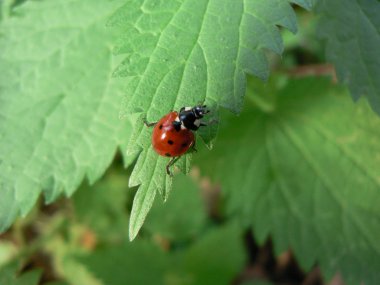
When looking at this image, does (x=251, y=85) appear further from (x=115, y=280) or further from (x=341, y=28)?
(x=115, y=280)

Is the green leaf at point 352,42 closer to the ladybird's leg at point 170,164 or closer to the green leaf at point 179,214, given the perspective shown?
the ladybird's leg at point 170,164

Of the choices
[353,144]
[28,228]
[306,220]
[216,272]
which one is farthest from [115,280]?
[353,144]

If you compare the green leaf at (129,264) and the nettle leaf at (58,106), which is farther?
the green leaf at (129,264)

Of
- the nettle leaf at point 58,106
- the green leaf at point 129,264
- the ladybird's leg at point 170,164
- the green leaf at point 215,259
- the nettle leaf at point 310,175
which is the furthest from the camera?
the green leaf at point 215,259

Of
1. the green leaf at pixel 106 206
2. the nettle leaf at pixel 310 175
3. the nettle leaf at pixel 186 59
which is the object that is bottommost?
the green leaf at pixel 106 206

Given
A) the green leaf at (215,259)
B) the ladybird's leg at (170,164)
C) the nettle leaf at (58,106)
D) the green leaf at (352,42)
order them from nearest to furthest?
the ladybird's leg at (170,164), the green leaf at (352,42), the nettle leaf at (58,106), the green leaf at (215,259)

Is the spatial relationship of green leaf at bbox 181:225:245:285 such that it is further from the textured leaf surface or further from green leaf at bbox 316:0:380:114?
green leaf at bbox 316:0:380:114

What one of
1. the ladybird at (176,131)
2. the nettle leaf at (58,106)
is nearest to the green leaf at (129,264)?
the nettle leaf at (58,106)
